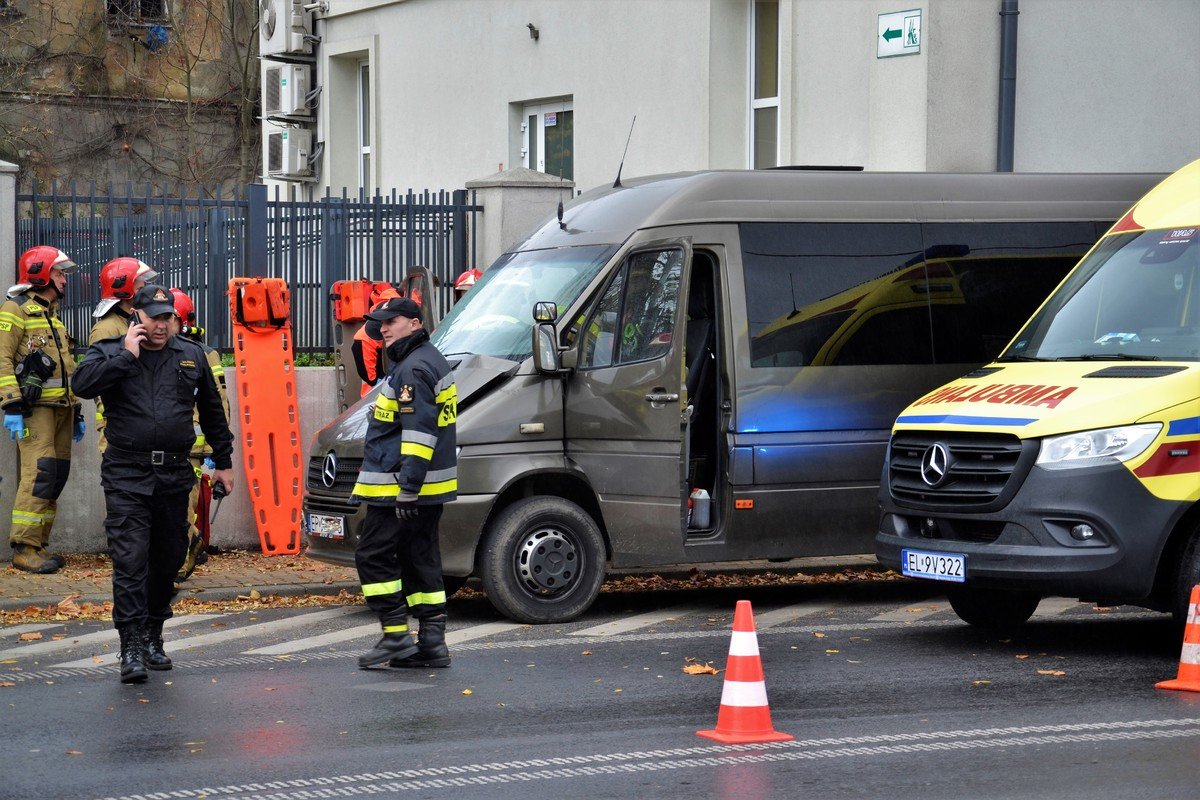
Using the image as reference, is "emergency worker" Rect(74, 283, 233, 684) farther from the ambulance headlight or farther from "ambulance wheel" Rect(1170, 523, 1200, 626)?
"ambulance wheel" Rect(1170, 523, 1200, 626)

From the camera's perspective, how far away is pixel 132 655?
8.44m

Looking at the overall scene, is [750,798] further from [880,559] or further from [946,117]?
[946,117]

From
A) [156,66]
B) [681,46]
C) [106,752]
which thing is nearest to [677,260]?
[106,752]

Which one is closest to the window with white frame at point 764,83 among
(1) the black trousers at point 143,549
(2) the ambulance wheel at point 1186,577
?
(2) the ambulance wheel at point 1186,577

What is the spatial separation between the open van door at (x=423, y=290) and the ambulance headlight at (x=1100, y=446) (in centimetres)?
651

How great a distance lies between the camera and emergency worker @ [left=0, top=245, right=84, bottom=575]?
39.2ft

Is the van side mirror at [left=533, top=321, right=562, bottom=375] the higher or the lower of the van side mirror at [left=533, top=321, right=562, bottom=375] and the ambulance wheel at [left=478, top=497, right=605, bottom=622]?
the higher

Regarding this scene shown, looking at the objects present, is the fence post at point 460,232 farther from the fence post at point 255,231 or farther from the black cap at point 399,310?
the black cap at point 399,310

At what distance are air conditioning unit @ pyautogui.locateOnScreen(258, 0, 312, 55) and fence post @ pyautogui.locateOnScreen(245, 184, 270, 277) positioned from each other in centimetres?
1039

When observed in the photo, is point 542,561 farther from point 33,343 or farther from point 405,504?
point 33,343

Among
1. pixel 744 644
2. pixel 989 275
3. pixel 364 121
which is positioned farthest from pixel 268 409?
pixel 364 121

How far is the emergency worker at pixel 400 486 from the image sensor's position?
8688 mm

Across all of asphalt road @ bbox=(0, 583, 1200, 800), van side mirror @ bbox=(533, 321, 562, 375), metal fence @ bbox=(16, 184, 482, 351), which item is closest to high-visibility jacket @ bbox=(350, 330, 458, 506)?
asphalt road @ bbox=(0, 583, 1200, 800)

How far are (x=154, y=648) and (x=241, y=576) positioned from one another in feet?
11.1
